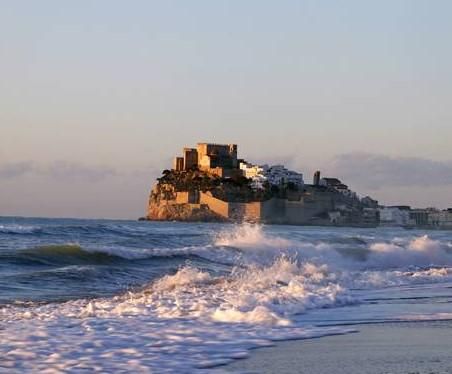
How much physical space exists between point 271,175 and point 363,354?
93.9 metres

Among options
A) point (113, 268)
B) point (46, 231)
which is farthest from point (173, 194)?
point (113, 268)

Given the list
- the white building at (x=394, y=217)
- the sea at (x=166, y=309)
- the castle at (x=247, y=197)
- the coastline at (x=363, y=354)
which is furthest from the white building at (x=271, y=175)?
the coastline at (x=363, y=354)

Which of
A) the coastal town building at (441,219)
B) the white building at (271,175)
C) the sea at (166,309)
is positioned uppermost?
the white building at (271,175)

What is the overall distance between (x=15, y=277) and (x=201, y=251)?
7712mm

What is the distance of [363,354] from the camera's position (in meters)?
5.63

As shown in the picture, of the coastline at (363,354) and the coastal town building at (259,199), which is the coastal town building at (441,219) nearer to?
the coastal town building at (259,199)

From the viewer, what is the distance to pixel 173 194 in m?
91.4

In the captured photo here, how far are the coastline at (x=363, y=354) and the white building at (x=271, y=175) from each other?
85.7 meters

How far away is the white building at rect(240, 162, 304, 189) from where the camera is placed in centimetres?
9538

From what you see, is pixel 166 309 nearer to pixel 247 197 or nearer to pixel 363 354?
pixel 363 354

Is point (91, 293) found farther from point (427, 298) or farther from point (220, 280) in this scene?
point (427, 298)

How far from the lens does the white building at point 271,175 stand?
3755 inches

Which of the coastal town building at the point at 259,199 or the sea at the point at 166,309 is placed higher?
the coastal town building at the point at 259,199

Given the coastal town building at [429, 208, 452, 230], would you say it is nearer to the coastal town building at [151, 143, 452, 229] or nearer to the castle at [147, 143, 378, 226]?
the coastal town building at [151, 143, 452, 229]
